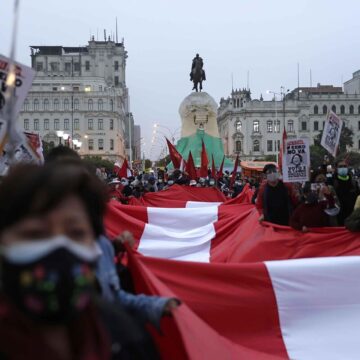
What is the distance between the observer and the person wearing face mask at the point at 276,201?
7.37 m

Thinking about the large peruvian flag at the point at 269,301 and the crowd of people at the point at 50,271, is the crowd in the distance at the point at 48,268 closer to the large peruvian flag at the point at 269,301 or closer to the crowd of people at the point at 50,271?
the crowd of people at the point at 50,271

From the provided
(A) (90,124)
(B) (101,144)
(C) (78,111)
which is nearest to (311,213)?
(C) (78,111)

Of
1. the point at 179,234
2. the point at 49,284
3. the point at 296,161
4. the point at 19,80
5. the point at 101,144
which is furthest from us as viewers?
the point at 101,144

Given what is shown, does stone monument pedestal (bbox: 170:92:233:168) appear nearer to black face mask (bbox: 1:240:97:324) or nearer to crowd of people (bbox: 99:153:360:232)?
crowd of people (bbox: 99:153:360:232)

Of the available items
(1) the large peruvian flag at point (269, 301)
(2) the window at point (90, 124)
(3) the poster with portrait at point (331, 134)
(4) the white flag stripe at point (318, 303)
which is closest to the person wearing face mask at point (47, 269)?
(1) the large peruvian flag at point (269, 301)

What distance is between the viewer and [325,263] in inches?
168

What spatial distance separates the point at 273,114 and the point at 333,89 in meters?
16.1

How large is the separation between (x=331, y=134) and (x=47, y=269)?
9974 mm

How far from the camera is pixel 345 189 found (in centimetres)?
770

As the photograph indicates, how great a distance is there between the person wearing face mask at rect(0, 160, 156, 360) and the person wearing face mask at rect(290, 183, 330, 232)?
505 cm

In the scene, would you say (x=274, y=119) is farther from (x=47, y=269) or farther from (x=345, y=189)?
(x=47, y=269)

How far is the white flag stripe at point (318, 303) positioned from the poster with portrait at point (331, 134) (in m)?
6.49

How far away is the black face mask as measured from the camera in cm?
133

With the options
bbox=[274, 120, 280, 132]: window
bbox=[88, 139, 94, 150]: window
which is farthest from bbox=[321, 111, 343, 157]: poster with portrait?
bbox=[274, 120, 280, 132]: window
